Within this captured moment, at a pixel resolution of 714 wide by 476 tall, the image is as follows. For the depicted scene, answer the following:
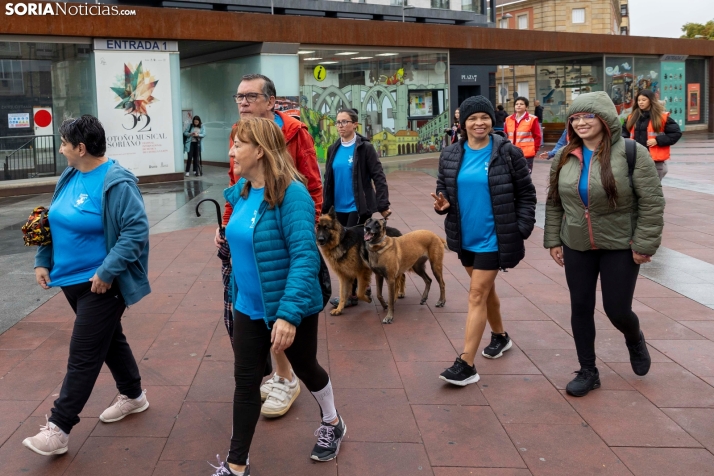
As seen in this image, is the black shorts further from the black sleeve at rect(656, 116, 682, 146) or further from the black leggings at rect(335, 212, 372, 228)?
the black sleeve at rect(656, 116, 682, 146)

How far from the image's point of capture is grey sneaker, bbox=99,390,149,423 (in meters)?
4.38

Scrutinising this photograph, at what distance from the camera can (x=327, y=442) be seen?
12.8 feet

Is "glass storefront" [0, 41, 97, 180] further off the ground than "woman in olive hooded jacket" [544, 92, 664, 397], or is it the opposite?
"glass storefront" [0, 41, 97, 180]

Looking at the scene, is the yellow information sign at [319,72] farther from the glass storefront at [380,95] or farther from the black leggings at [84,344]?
the black leggings at [84,344]

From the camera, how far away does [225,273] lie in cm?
432

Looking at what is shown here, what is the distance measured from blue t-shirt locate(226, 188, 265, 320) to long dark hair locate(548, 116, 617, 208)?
2.13 meters

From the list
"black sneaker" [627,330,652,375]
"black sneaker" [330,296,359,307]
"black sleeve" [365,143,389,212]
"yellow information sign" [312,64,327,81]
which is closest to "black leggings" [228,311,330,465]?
"black sneaker" [627,330,652,375]

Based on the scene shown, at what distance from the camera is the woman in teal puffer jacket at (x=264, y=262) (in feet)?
11.0

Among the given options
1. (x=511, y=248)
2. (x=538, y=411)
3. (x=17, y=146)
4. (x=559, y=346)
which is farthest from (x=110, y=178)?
(x=17, y=146)

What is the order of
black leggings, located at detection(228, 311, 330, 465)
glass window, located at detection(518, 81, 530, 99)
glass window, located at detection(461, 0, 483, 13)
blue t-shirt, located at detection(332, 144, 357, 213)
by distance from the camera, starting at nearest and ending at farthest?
black leggings, located at detection(228, 311, 330, 465) → blue t-shirt, located at detection(332, 144, 357, 213) → glass window, located at detection(461, 0, 483, 13) → glass window, located at detection(518, 81, 530, 99)

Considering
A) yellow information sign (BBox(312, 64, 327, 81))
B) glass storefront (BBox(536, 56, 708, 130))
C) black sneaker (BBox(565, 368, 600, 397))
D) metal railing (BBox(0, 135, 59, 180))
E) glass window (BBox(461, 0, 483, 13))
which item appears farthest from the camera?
glass storefront (BBox(536, 56, 708, 130))

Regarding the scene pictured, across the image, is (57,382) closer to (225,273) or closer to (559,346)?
(225,273)

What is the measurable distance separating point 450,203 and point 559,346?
1.59m

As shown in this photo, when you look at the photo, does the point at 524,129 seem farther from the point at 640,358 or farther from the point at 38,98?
the point at 38,98
